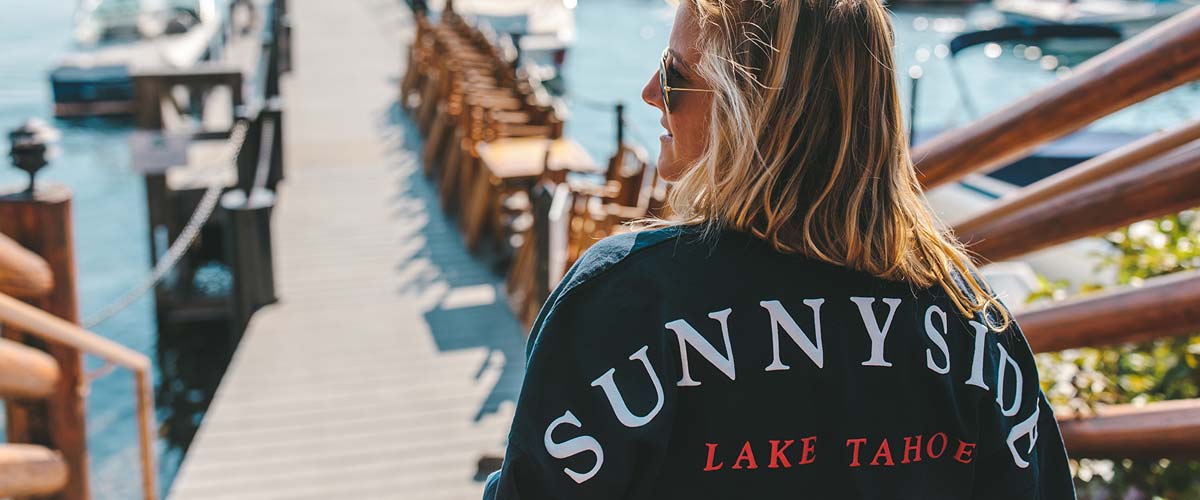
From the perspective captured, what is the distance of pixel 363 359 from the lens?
621 centimetres

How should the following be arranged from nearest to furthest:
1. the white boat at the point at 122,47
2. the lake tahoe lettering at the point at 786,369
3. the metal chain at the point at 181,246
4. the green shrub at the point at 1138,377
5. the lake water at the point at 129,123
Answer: the lake tahoe lettering at the point at 786,369 → the green shrub at the point at 1138,377 → the metal chain at the point at 181,246 → the lake water at the point at 129,123 → the white boat at the point at 122,47

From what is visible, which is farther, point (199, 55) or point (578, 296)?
point (199, 55)

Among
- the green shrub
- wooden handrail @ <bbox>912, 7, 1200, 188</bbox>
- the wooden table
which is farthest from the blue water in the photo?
wooden handrail @ <bbox>912, 7, 1200, 188</bbox>

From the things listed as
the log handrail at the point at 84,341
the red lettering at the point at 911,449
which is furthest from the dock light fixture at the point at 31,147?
the red lettering at the point at 911,449

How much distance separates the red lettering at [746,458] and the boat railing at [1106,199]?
77 cm

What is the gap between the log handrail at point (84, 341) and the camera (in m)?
3.21

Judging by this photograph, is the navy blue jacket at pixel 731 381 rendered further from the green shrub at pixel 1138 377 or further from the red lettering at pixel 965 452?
the green shrub at pixel 1138 377

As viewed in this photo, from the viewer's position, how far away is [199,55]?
93.5 feet

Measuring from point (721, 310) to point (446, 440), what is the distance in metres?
4.22

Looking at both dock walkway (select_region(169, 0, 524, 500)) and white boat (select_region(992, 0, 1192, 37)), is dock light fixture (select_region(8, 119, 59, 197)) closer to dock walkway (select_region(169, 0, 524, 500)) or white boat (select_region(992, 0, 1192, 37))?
dock walkway (select_region(169, 0, 524, 500))

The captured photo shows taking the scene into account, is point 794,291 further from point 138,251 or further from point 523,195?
point 138,251

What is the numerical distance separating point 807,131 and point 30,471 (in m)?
3.22

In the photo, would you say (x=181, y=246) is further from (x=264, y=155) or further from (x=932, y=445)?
(x=932, y=445)

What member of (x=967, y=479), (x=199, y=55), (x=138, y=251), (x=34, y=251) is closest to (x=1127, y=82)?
(x=967, y=479)
